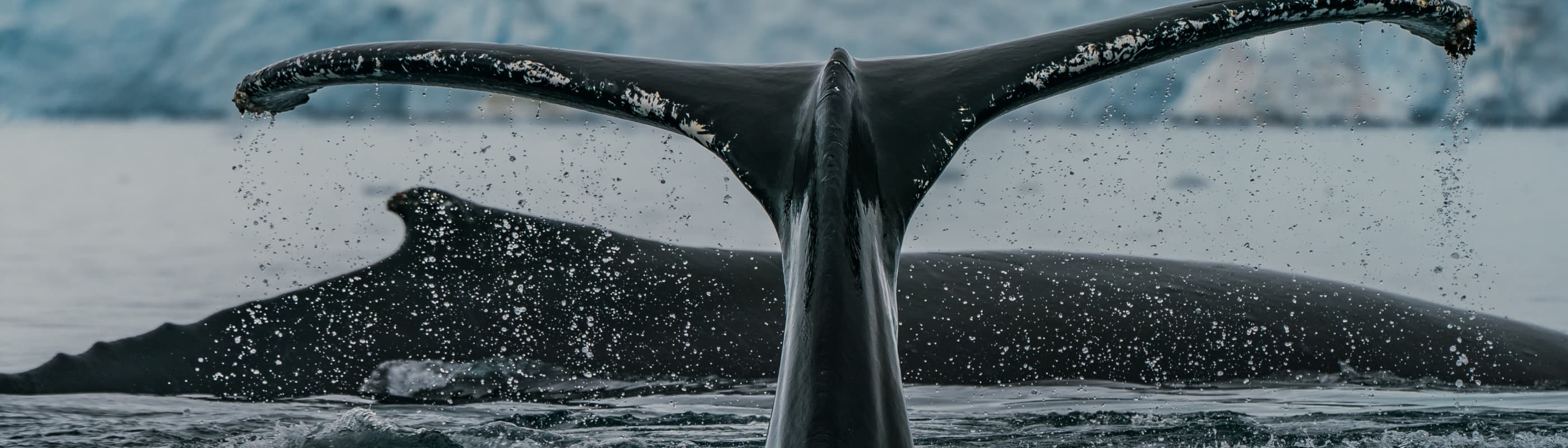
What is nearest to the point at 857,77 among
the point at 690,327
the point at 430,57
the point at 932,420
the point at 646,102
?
the point at 646,102

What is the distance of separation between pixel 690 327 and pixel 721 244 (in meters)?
8.08

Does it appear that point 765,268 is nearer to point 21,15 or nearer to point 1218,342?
point 1218,342

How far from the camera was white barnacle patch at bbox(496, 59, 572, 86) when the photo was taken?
3.04m

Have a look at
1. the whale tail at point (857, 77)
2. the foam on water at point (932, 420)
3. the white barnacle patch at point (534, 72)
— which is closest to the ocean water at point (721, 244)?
the foam on water at point (932, 420)

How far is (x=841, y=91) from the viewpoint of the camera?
8.91 feet

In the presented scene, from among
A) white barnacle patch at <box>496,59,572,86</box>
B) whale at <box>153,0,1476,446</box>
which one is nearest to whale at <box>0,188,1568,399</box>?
whale at <box>153,0,1476,446</box>

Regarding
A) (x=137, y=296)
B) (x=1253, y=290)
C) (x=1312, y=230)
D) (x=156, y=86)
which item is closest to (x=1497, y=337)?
(x=1253, y=290)

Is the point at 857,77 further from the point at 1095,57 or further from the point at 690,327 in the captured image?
the point at 690,327

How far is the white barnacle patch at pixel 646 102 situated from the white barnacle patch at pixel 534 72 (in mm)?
144

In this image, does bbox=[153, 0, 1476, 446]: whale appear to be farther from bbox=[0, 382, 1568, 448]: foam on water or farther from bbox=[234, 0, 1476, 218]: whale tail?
bbox=[0, 382, 1568, 448]: foam on water

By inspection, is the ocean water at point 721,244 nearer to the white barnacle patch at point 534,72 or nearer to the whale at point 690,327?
the whale at point 690,327

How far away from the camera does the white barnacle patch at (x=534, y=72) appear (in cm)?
304

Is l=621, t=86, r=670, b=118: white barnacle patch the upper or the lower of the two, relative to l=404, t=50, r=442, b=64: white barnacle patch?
lower

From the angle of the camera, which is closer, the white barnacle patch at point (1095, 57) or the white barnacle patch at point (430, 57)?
the white barnacle patch at point (1095, 57)
